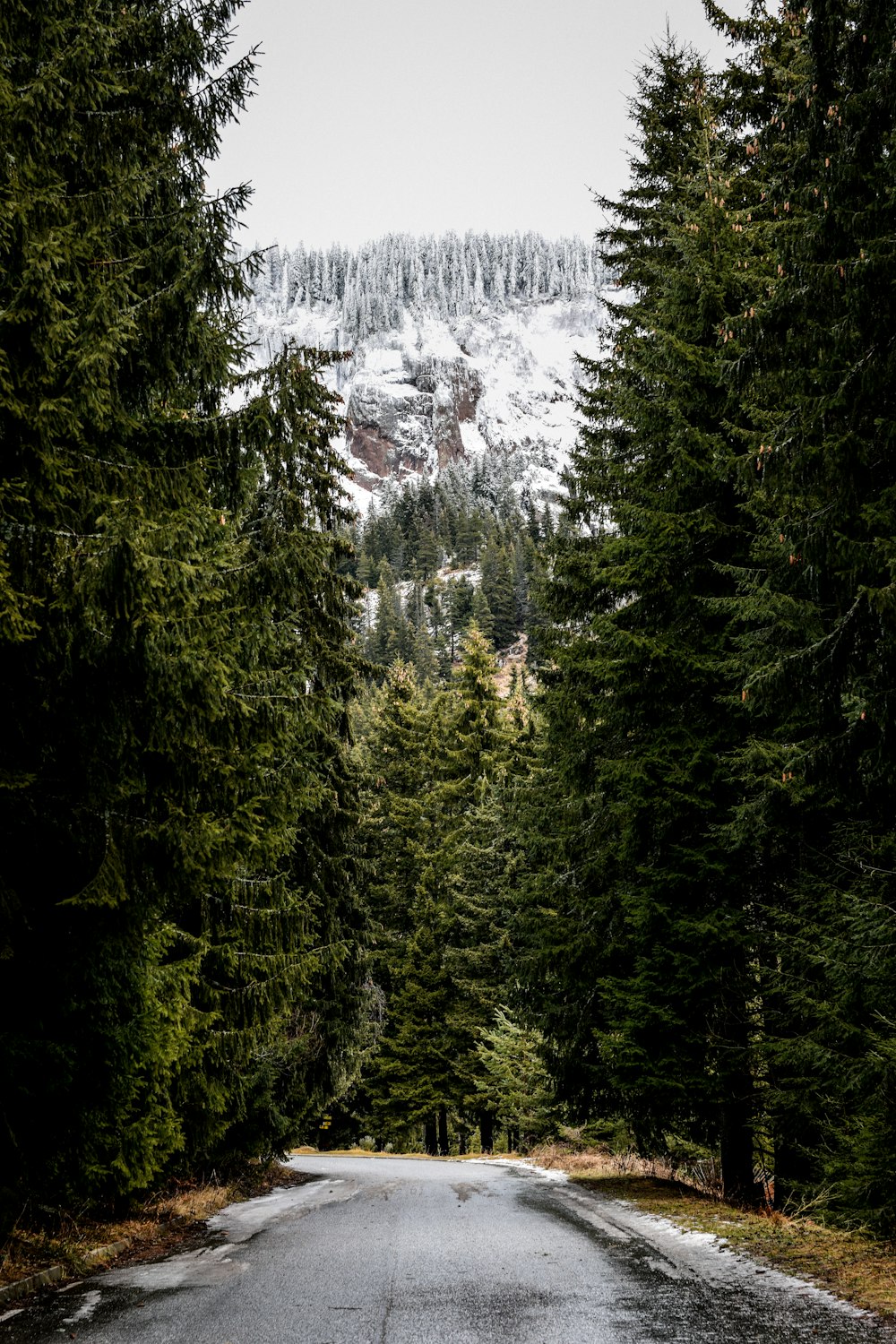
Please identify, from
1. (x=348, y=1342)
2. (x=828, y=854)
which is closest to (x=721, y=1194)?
(x=828, y=854)

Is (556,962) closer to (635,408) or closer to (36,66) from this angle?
(635,408)

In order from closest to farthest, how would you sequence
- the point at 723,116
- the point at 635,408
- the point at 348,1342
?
the point at 348,1342 < the point at 635,408 < the point at 723,116

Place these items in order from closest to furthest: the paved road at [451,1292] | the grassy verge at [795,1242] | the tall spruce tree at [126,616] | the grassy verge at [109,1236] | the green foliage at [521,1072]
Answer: the paved road at [451,1292] → the tall spruce tree at [126,616] → the grassy verge at [795,1242] → the grassy verge at [109,1236] → the green foliage at [521,1072]

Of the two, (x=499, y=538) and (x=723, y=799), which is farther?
(x=499, y=538)

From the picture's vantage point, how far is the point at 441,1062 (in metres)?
31.0

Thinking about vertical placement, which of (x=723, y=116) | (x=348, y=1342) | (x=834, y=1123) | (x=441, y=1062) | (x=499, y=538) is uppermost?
(x=499, y=538)

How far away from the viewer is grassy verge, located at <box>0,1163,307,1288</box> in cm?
660

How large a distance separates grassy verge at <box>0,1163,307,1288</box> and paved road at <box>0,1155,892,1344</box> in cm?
40

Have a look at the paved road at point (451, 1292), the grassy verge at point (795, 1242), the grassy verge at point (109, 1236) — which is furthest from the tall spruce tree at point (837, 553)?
the grassy verge at point (109, 1236)

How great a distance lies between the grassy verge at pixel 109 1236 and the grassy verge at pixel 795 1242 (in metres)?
4.73

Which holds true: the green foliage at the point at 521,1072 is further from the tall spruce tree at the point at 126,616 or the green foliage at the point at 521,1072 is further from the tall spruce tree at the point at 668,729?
the tall spruce tree at the point at 126,616

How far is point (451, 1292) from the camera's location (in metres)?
5.75

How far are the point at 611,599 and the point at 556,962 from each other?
16.9 ft

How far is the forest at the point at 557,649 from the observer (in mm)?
5527
